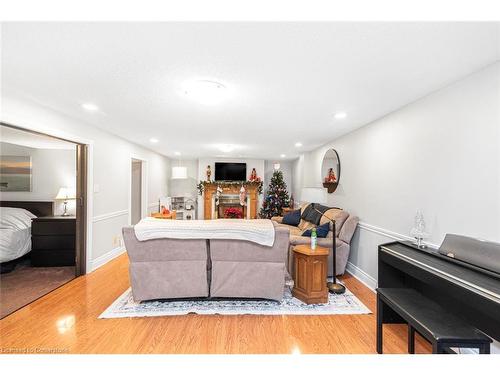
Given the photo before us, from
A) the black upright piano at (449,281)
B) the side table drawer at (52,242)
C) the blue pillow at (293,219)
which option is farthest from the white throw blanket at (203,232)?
the blue pillow at (293,219)

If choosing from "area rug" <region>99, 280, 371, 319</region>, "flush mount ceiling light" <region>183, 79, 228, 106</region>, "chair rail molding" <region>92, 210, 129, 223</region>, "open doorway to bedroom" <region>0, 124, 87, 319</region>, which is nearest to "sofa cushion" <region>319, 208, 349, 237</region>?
"area rug" <region>99, 280, 371, 319</region>

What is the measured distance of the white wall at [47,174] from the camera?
443 centimetres

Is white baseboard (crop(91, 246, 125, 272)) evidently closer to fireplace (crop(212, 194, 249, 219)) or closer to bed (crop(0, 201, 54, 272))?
bed (crop(0, 201, 54, 272))

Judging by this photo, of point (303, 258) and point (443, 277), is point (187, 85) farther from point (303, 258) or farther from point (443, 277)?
point (443, 277)

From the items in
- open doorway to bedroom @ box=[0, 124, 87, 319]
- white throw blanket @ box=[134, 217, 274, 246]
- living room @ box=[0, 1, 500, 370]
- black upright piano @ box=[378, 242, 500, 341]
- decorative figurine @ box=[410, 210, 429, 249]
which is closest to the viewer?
black upright piano @ box=[378, 242, 500, 341]

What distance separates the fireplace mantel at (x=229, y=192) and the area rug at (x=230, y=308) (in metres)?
5.04

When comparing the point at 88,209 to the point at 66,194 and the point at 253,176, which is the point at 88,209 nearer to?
the point at 66,194

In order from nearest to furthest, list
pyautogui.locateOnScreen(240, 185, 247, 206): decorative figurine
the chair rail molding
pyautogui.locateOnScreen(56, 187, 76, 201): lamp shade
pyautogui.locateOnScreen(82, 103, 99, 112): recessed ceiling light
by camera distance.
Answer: pyautogui.locateOnScreen(82, 103, 99, 112): recessed ceiling light
the chair rail molding
pyautogui.locateOnScreen(56, 187, 76, 201): lamp shade
pyautogui.locateOnScreen(240, 185, 247, 206): decorative figurine

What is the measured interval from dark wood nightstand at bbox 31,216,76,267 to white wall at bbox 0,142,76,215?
0.96 metres

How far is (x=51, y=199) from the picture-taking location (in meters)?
4.51

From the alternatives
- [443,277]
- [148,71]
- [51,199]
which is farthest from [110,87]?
[51,199]

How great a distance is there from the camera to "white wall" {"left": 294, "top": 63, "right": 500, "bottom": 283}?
1740 mm

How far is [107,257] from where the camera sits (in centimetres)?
402

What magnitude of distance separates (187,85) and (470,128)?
94.3 inches
